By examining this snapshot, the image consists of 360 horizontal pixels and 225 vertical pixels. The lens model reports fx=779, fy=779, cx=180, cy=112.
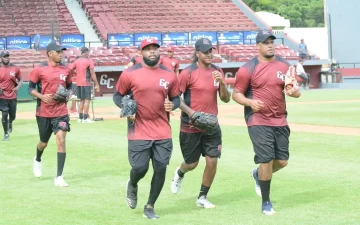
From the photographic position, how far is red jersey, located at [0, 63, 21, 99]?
67.8 ft

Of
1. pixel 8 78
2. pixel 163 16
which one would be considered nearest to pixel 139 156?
pixel 8 78

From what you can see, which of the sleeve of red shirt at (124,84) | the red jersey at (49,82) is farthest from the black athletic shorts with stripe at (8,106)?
the sleeve of red shirt at (124,84)

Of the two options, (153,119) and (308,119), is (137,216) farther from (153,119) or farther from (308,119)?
(308,119)

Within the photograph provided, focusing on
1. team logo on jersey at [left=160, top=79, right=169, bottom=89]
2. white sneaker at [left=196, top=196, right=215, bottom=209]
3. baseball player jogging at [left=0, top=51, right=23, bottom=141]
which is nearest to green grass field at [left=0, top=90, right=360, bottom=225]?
white sneaker at [left=196, top=196, right=215, bottom=209]

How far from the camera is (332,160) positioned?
14.5m

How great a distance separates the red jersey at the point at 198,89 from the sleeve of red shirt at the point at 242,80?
0.56 metres

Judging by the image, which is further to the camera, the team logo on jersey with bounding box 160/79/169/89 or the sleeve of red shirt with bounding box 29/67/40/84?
the sleeve of red shirt with bounding box 29/67/40/84

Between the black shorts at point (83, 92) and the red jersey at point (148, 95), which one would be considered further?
the black shorts at point (83, 92)

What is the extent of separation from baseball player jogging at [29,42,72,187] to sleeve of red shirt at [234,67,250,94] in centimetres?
372

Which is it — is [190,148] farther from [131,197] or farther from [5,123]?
[5,123]

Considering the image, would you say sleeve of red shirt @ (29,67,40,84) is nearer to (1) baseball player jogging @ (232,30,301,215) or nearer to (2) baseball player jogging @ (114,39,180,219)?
(2) baseball player jogging @ (114,39,180,219)

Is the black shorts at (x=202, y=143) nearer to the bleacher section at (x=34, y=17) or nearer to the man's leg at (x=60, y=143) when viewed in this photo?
the man's leg at (x=60, y=143)

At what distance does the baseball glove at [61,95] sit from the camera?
1239cm

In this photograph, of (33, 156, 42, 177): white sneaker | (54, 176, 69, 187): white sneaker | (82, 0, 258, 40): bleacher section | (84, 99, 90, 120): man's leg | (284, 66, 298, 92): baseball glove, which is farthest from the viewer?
(82, 0, 258, 40): bleacher section
